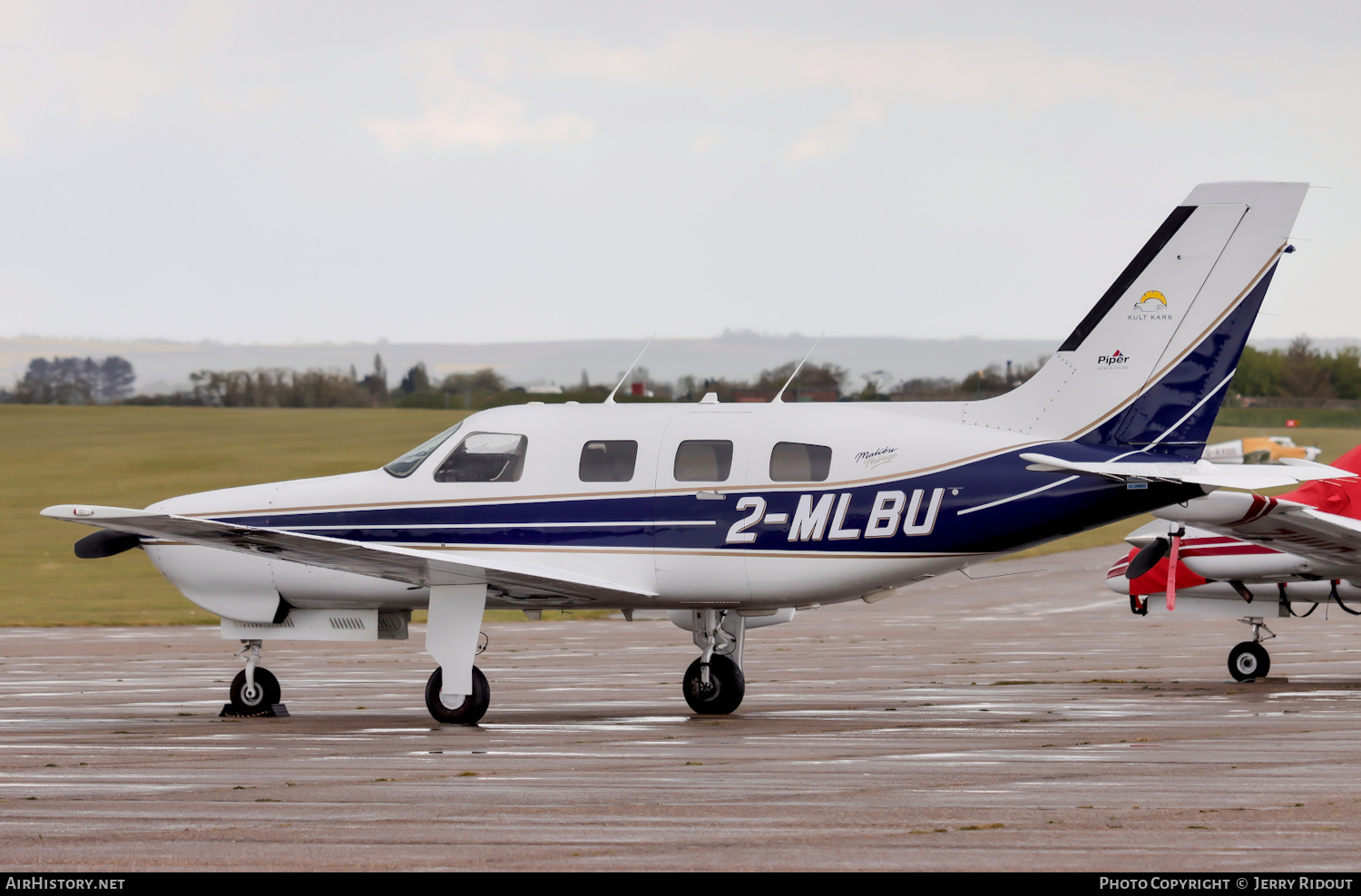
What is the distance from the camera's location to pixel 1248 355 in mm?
102500

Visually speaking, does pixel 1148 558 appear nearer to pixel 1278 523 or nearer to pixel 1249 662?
pixel 1249 662

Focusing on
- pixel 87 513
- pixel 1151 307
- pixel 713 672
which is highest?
pixel 1151 307

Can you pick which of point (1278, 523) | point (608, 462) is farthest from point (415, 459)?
point (1278, 523)

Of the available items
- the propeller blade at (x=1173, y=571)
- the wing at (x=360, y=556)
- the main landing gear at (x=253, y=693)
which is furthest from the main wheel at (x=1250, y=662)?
the main landing gear at (x=253, y=693)

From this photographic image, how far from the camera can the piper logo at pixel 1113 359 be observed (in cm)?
1405

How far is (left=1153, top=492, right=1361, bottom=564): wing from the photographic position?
49.8ft

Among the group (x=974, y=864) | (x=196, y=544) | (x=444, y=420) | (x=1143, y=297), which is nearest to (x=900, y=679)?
(x=1143, y=297)

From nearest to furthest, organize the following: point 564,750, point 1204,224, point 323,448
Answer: point 564,750 < point 1204,224 < point 323,448

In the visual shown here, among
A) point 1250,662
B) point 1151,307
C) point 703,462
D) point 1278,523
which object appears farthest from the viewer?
point 1250,662

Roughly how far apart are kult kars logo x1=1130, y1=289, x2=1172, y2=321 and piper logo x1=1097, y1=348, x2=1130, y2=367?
35 cm

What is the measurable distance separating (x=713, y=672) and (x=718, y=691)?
0.19 m

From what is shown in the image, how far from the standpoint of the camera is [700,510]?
14383 mm
